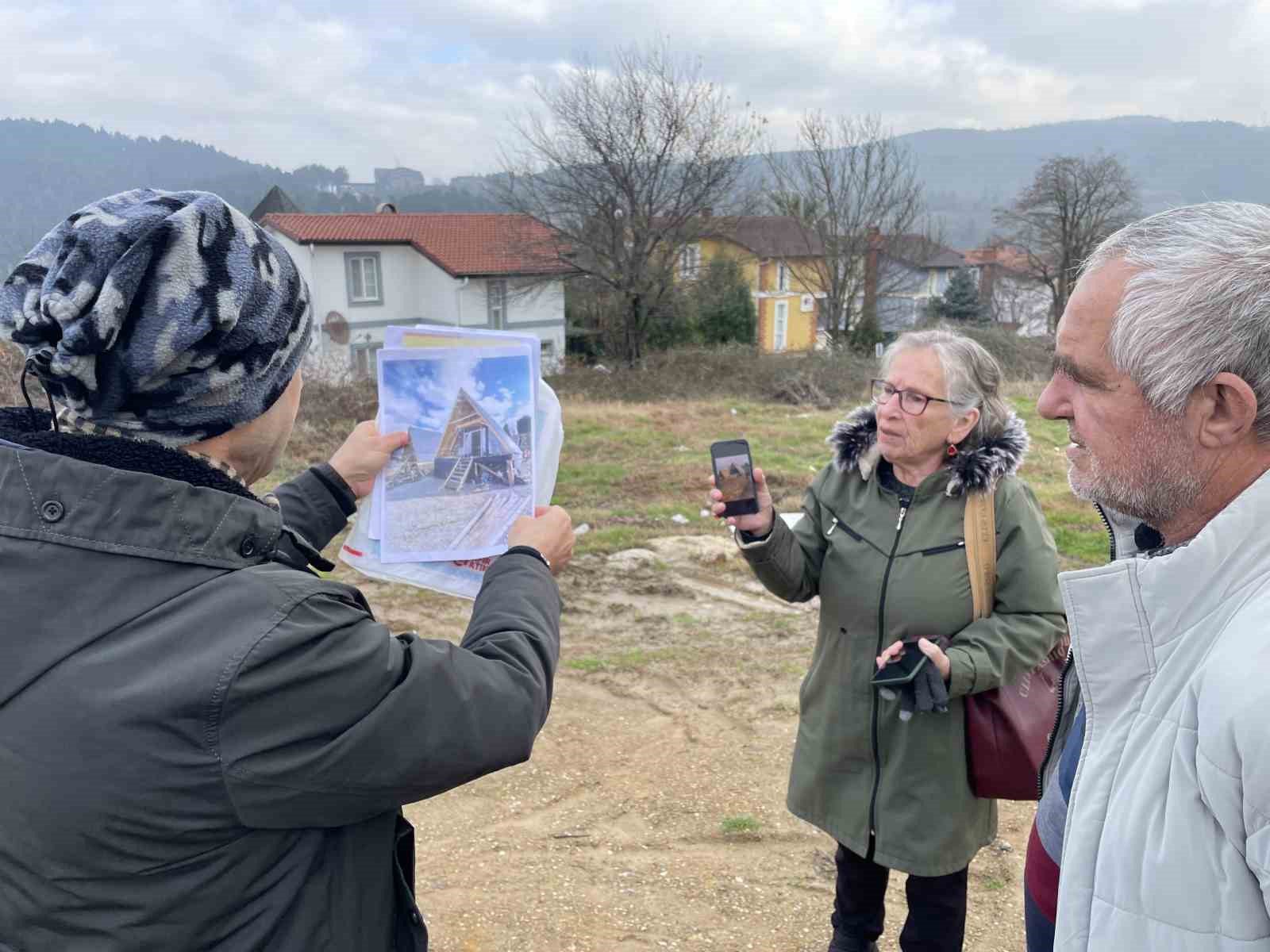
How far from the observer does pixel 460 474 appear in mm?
2160

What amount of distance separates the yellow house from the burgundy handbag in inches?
1050

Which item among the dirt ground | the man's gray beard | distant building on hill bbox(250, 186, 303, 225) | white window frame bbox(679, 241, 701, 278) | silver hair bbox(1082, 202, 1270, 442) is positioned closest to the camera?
silver hair bbox(1082, 202, 1270, 442)

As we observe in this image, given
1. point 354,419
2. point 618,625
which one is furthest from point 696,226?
point 618,625

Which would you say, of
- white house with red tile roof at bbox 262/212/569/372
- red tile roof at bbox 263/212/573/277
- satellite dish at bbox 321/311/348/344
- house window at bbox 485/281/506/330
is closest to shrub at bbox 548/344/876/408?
red tile roof at bbox 263/212/573/277

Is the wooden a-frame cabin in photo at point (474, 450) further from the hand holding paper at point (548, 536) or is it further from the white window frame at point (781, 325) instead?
the white window frame at point (781, 325)

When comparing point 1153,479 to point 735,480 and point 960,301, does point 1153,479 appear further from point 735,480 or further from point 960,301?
point 960,301

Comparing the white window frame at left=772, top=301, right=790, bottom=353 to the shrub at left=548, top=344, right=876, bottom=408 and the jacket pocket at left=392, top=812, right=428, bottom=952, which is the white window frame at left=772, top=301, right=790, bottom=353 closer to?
the shrub at left=548, top=344, right=876, bottom=408

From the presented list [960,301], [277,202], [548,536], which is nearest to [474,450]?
[548,536]

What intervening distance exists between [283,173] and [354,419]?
118ft

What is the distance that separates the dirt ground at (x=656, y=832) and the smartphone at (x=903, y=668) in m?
1.28

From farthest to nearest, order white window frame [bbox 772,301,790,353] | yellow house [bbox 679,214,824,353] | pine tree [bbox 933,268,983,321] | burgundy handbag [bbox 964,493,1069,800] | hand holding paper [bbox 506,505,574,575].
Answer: white window frame [bbox 772,301,790,353] → pine tree [bbox 933,268,983,321] → yellow house [bbox 679,214,824,353] → burgundy handbag [bbox 964,493,1069,800] → hand holding paper [bbox 506,505,574,575]

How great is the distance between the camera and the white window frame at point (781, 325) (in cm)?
5116

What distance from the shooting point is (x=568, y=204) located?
28531 mm

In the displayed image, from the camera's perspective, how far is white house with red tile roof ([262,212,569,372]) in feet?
106
